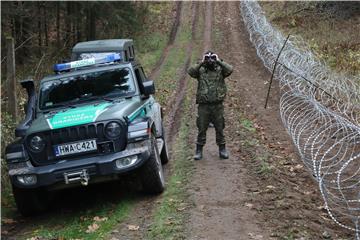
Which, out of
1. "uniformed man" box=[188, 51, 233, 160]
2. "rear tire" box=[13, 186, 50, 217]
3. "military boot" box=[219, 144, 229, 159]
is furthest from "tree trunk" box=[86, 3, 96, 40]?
"rear tire" box=[13, 186, 50, 217]

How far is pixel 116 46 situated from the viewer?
1697 centimetres

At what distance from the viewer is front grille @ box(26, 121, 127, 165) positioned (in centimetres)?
730

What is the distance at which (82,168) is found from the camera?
7.19 m

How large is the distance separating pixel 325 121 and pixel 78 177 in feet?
12.9

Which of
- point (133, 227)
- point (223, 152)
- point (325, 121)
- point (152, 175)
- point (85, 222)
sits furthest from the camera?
point (223, 152)

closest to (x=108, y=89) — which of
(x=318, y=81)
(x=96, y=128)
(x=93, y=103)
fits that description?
(x=93, y=103)

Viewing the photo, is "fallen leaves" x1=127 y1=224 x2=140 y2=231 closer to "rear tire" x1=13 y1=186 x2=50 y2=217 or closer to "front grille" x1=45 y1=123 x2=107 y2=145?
"front grille" x1=45 y1=123 x2=107 y2=145

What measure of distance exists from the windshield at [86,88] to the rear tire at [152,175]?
1.29 metres

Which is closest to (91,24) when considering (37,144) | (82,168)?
(37,144)

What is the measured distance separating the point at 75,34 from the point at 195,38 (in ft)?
24.3

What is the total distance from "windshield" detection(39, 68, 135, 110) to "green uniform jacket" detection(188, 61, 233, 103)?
4.43ft

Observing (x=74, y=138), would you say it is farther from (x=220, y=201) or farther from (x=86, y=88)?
(x=220, y=201)

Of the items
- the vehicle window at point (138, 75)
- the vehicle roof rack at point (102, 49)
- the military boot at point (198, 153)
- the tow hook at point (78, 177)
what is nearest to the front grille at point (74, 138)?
the tow hook at point (78, 177)

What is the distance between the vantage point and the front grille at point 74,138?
7.30 m
